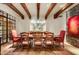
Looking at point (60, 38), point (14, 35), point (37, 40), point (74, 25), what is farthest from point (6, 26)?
point (74, 25)

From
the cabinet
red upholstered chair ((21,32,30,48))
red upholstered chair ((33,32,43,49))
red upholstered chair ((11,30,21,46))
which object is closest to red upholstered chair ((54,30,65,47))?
red upholstered chair ((33,32,43,49))

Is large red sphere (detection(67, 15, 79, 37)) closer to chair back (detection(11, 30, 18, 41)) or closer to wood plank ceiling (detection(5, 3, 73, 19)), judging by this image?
wood plank ceiling (detection(5, 3, 73, 19))

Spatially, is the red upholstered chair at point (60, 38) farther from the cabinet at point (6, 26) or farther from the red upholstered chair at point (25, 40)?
the cabinet at point (6, 26)

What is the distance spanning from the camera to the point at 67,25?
3010 mm

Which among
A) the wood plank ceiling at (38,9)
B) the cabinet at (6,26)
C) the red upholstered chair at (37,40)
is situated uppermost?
the wood plank ceiling at (38,9)

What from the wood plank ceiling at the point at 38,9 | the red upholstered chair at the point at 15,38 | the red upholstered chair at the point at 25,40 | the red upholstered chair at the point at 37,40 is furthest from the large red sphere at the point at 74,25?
the red upholstered chair at the point at 15,38

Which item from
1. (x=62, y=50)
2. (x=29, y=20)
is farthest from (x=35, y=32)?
(x=62, y=50)

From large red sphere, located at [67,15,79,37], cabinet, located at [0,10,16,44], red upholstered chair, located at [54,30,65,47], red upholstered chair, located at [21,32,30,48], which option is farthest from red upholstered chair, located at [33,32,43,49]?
large red sphere, located at [67,15,79,37]

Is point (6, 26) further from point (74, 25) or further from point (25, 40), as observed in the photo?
point (74, 25)

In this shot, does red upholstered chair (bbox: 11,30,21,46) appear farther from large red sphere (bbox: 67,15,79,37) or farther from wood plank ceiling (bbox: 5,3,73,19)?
large red sphere (bbox: 67,15,79,37)

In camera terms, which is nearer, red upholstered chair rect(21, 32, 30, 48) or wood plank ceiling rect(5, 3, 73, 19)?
wood plank ceiling rect(5, 3, 73, 19)

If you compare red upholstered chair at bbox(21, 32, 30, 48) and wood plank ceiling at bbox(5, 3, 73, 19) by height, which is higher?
wood plank ceiling at bbox(5, 3, 73, 19)

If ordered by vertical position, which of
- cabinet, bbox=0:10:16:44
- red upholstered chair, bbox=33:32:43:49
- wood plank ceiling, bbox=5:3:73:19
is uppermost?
wood plank ceiling, bbox=5:3:73:19
